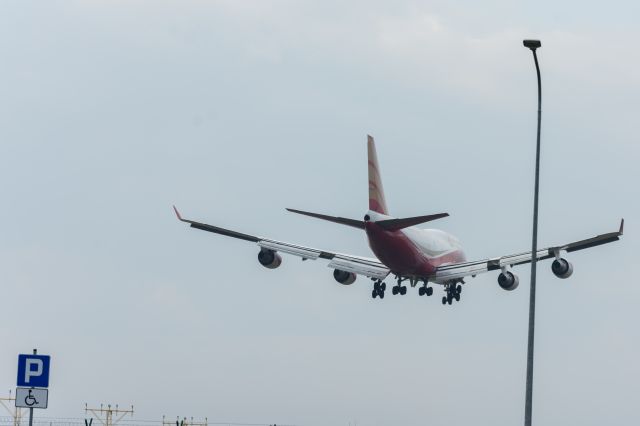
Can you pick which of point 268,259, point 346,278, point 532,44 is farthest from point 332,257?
point 532,44

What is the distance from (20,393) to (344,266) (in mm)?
56740

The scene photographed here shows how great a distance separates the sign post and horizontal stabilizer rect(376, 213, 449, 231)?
37.8 metres

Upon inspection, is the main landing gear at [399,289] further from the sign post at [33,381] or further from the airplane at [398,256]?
the sign post at [33,381]

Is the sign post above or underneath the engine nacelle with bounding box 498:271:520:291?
underneath

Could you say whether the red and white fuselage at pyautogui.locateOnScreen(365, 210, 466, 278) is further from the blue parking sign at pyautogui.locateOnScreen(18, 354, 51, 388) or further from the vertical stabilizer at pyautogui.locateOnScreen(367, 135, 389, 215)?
the blue parking sign at pyautogui.locateOnScreen(18, 354, 51, 388)

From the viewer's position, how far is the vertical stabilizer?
84125 millimetres

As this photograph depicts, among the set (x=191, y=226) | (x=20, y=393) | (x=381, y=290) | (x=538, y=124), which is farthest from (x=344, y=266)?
(x=20, y=393)

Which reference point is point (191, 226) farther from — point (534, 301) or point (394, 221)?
point (534, 301)

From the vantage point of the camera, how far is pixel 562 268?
7925 centimetres

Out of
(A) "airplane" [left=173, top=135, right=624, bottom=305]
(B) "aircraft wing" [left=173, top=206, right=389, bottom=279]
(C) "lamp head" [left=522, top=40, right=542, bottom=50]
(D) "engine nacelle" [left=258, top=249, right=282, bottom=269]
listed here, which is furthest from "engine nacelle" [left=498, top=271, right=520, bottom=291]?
(C) "lamp head" [left=522, top=40, right=542, bottom=50]

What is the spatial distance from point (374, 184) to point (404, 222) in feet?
27.7

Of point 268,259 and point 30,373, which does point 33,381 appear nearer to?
point 30,373

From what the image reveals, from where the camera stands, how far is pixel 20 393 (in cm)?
3378

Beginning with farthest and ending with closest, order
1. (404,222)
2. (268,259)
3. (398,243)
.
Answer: (268,259), (398,243), (404,222)
